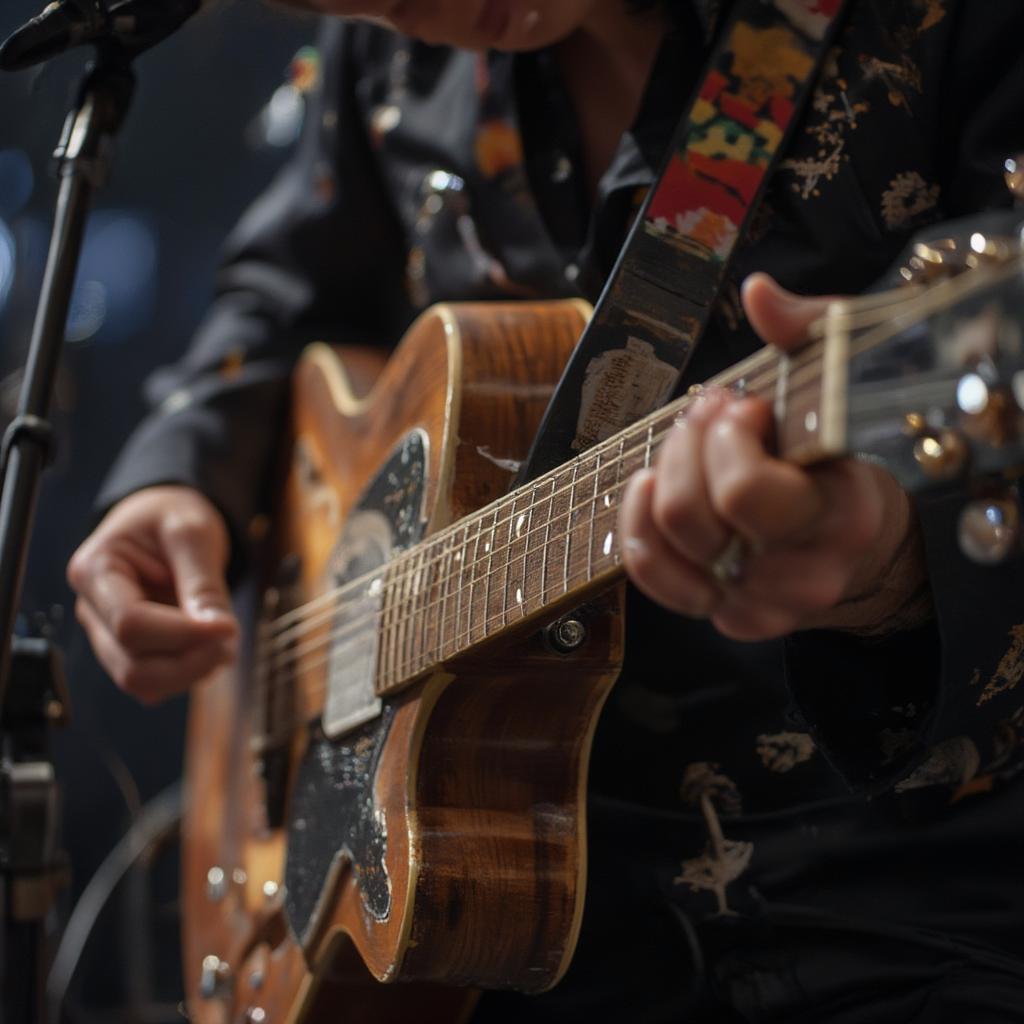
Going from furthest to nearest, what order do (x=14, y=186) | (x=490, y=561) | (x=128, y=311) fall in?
(x=128, y=311), (x=14, y=186), (x=490, y=561)

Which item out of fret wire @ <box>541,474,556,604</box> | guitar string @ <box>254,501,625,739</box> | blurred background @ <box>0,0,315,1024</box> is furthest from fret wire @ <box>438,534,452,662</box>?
blurred background @ <box>0,0,315,1024</box>

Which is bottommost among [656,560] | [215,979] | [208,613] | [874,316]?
[215,979]

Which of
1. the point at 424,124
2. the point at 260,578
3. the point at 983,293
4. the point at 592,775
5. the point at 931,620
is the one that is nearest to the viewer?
the point at 983,293

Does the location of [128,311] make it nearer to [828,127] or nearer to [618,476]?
[828,127]

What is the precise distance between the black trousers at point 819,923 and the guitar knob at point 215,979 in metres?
0.33

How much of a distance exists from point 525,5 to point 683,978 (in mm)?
686

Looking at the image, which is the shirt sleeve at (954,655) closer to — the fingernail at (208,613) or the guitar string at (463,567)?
the guitar string at (463,567)

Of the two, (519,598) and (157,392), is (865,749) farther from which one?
(157,392)

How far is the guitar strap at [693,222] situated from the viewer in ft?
2.59

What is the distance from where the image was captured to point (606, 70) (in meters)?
0.99

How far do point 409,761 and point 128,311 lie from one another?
190cm

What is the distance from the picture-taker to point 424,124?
114 centimetres

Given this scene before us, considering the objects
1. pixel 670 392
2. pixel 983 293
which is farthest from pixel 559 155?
pixel 983 293

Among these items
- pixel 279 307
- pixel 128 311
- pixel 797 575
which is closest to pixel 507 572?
pixel 797 575
